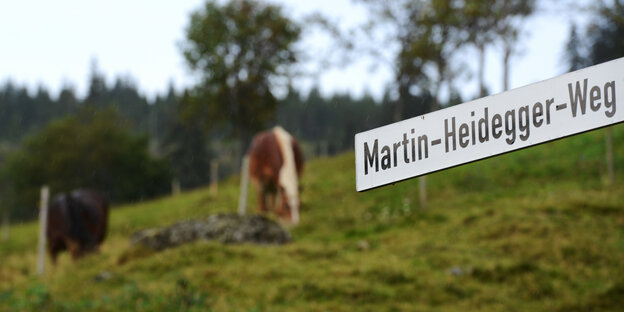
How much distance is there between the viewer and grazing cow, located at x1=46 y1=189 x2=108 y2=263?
18656 millimetres

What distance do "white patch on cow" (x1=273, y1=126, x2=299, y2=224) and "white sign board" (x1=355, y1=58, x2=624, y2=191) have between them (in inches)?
664

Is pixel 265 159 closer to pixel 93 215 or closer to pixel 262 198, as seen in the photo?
pixel 262 198

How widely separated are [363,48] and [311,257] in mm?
12767

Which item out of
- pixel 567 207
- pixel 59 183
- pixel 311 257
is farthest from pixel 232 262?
pixel 59 183

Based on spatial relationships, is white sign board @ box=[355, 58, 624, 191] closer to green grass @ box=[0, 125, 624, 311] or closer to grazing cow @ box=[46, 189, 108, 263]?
green grass @ box=[0, 125, 624, 311]

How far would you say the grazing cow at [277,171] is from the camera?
67.1ft

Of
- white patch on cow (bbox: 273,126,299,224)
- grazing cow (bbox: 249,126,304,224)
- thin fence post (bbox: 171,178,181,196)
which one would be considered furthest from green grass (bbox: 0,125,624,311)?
thin fence post (bbox: 171,178,181,196)

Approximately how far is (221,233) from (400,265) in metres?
4.79

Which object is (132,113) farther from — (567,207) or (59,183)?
(567,207)

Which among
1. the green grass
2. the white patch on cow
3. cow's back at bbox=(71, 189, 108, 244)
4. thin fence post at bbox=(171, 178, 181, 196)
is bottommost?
the green grass

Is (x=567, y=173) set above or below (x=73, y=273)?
above

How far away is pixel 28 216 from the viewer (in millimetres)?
62406

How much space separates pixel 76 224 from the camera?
18.8m

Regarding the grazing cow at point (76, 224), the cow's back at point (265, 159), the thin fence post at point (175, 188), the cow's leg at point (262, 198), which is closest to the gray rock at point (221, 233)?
the grazing cow at point (76, 224)
